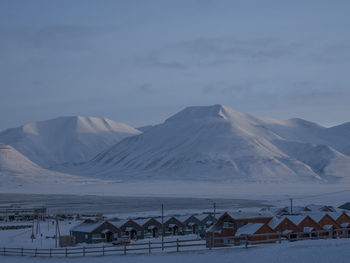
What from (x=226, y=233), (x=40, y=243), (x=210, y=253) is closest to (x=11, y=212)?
(x=40, y=243)

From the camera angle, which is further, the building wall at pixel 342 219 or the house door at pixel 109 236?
the house door at pixel 109 236

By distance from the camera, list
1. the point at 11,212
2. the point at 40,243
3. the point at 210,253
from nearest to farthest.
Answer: the point at 210,253 → the point at 40,243 → the point at 11,212

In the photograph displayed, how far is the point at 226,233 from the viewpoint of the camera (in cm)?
4122

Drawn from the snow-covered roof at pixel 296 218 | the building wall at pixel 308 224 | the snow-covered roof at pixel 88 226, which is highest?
the snow-covered roof at pixel 296 218

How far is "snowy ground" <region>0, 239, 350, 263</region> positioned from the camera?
2220 cm

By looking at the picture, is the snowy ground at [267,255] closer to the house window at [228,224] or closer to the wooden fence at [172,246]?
the wooden fence at [172,246]

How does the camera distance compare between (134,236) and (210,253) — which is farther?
(134,236)

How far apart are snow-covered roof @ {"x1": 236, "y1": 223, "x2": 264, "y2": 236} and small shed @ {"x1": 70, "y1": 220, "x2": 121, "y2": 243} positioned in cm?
1658

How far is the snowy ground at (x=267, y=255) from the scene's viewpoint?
2220 centimetres

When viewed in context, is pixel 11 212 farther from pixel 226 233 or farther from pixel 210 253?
pixel 210 253

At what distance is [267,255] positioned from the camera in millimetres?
23266

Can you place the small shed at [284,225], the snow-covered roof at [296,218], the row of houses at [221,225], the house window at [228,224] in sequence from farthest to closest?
the snow-covered roof at [296,218], the small shed at [284,225], the house window at [228,224], the row of houses at [221,225]

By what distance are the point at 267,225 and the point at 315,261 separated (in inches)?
731

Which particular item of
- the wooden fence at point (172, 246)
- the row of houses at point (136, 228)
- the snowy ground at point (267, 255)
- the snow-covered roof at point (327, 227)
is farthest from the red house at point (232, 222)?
A: the snowy ground at point (267, 255)
